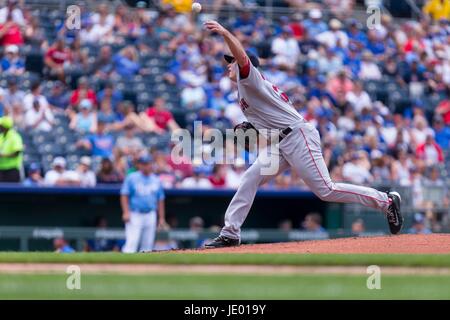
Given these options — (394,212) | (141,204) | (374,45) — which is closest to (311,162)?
(394,212)

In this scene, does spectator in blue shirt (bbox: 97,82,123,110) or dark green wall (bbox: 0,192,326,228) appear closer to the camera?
dark green wall (bbox: 0,192,326,228)

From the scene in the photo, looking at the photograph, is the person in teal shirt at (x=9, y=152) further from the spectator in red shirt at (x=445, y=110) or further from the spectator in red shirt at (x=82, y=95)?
the spectator in red shirt at (x=445, y=110)

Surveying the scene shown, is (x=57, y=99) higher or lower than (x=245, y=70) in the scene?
higher

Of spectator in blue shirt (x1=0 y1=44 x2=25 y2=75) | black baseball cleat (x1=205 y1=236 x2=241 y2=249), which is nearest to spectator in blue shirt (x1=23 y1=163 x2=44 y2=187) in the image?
spectator in blue shirt (x1=0 y1=44 x2=25 y2=75)

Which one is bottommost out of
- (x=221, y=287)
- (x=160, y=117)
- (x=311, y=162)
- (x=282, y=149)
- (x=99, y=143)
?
(x=221, y=287)

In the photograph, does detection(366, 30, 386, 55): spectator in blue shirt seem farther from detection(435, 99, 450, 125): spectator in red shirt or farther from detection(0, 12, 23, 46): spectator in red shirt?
detection(0, 12, 23, 46): spectator in red shirt

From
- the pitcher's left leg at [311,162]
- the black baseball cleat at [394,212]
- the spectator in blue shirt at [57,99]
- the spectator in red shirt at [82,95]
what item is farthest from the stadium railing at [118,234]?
the pitcher's left leg at [311,162]

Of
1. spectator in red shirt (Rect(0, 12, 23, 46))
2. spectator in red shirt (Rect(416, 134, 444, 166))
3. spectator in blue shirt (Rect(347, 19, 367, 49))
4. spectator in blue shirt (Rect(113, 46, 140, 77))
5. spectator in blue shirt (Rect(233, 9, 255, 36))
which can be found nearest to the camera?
spectator in red shirt (Rect(0, 12, 23, 46))

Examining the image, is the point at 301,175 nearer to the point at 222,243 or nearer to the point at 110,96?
the point at 222,243
